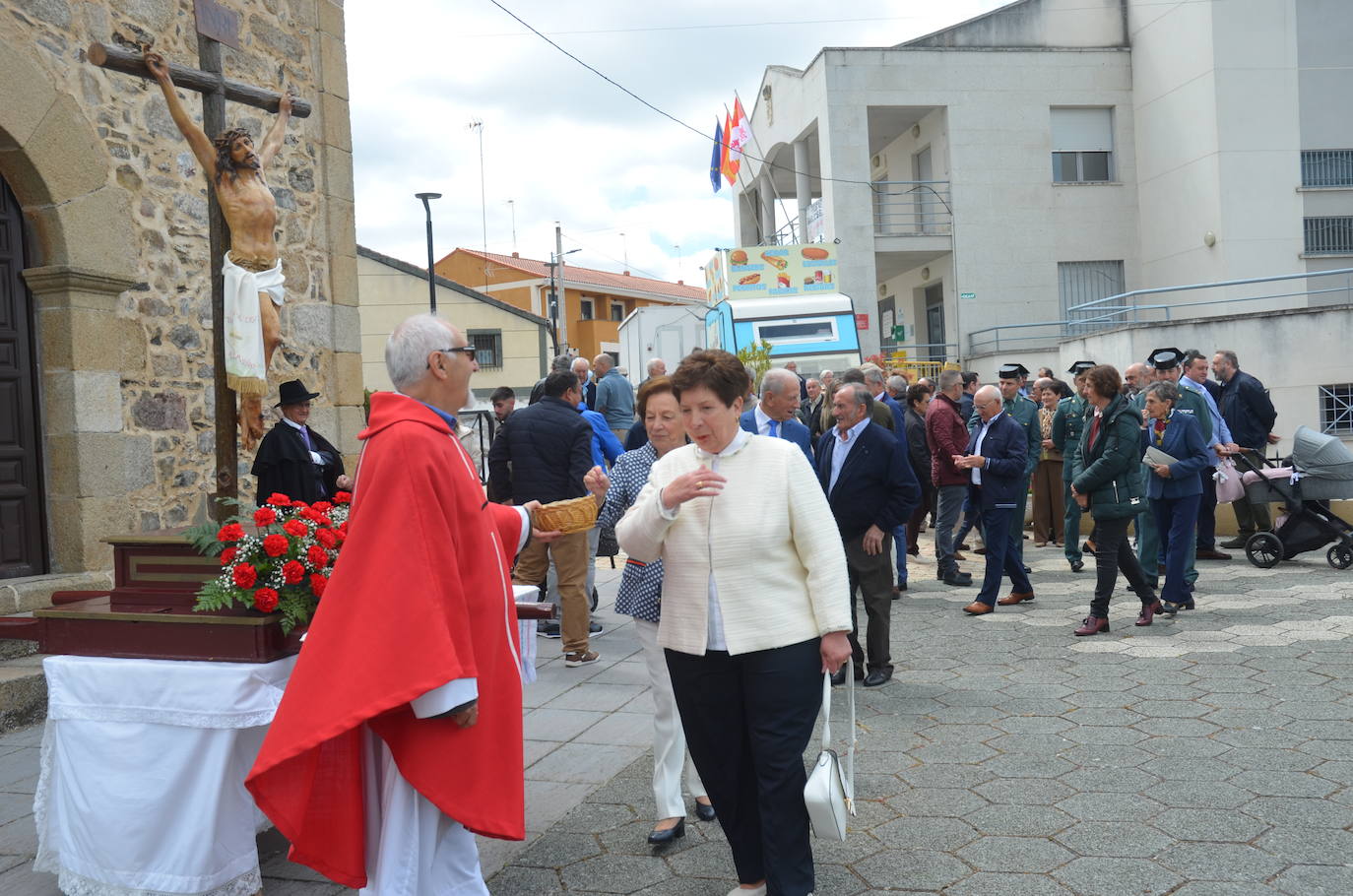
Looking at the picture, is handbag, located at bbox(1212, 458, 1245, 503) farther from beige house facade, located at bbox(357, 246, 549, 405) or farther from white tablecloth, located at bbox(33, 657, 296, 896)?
beige house facade, located at bbox(357, 246, 549, 405)

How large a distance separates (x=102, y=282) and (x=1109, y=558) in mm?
7062

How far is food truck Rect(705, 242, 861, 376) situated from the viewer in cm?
1842

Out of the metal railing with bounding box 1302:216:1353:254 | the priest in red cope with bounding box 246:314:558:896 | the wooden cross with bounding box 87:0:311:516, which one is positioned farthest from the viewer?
the metal railing with bounding box 1302:216:1353:254

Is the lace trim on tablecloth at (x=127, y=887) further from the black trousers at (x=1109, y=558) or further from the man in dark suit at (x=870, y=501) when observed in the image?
the black trousers at (x=1109, y=558)

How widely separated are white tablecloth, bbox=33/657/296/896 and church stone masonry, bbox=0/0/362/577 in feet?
11.7

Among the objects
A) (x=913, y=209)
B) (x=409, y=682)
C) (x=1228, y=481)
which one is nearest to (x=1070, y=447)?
(x=1228, y=481)

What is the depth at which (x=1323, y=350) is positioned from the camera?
54.5 ft

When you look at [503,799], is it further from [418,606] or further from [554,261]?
[554,261]

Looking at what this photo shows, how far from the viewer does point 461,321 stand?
3866 cm

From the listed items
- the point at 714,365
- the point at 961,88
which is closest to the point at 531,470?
the point at 714,365

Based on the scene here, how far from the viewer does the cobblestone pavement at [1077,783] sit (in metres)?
3.88

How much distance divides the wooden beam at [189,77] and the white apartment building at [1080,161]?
1974 cm

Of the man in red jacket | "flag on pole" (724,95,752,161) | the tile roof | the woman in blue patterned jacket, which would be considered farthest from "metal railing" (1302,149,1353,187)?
the tile roof

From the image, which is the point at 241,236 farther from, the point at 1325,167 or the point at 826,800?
the point at 1325,167
